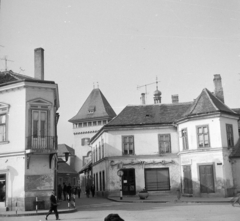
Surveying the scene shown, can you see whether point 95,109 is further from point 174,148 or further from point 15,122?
point 15,122

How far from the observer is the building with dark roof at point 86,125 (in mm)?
70375

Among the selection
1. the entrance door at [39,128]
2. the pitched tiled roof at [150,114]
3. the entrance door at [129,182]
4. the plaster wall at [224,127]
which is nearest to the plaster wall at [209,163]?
the plaster wall at [224,127]

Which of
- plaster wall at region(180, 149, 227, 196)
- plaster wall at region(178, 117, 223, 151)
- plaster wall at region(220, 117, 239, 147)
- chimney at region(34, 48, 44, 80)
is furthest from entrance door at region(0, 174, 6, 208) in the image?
plaster wall at region(220, 117, 239, 147)

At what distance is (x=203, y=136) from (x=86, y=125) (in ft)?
140

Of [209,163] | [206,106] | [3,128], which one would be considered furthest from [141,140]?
[3,128]

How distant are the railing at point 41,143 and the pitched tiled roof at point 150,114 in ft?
44.1

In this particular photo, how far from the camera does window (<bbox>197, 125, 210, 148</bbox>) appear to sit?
102 ft

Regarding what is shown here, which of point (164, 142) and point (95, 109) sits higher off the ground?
point (95, 109)

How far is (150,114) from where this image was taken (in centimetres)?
3816

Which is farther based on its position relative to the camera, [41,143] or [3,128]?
[3,128]

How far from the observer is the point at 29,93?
76.1ft

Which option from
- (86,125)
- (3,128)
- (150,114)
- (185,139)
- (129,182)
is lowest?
(129,182)

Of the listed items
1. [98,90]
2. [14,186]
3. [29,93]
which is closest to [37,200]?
[14,186]

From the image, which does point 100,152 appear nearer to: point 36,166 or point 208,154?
point 208,154
